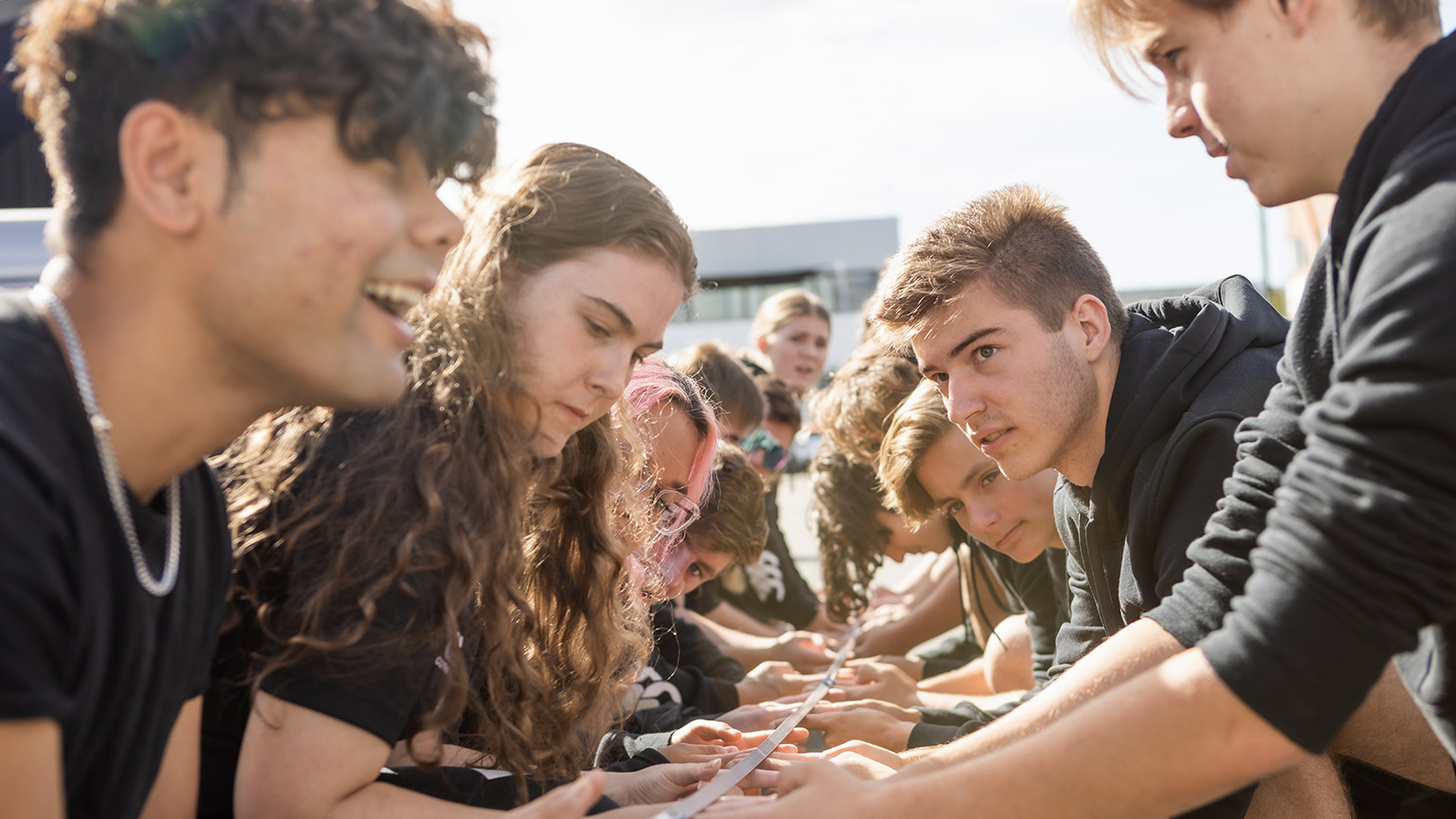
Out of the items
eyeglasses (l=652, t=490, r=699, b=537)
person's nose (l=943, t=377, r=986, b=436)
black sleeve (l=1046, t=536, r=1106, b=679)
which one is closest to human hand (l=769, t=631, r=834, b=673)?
eyeglasses (l=652, t=490, r=699, b=537)

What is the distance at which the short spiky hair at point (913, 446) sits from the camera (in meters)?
3.69

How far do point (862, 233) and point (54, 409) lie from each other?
31652mm

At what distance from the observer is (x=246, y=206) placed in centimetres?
132

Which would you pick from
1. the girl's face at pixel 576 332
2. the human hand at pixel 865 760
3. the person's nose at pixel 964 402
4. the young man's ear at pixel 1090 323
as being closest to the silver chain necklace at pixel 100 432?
the girl's face at pixel 576 332

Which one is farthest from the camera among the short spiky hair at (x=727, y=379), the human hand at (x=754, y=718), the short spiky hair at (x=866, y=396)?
the short spiky hair at (x=727, y=379)

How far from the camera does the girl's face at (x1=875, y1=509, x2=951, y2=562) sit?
4.64 metres

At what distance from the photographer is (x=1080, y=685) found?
210 cm

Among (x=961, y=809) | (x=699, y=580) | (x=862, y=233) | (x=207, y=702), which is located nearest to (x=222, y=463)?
(x=207, y=702)

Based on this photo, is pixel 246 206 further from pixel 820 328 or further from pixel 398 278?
pixel 820 328

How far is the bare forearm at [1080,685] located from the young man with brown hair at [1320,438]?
0.27 metres

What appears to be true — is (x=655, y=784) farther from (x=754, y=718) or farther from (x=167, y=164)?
(x=167, y=164)

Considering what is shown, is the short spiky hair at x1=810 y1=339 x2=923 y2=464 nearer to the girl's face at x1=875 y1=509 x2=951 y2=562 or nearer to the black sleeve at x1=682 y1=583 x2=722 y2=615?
the girl's face at x1=875 y1=509 x2=951 y2=562

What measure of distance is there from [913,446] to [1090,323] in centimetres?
99

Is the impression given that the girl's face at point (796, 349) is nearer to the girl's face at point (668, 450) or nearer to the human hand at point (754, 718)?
the girl's face at point (668, 450)
